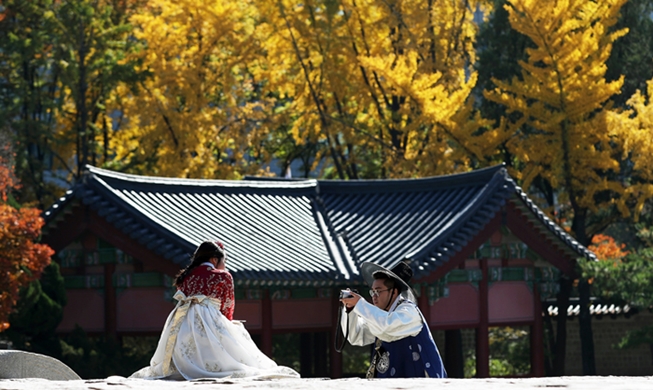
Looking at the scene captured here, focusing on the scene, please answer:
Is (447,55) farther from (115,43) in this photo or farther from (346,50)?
(115,43)

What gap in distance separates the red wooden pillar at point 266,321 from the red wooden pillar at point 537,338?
461 centimetres

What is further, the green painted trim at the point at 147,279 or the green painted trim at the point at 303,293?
the green painted trim at the point at 303,293

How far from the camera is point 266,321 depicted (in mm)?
19281

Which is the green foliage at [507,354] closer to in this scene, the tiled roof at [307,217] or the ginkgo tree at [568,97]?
the ginkgo tree at [568,97]

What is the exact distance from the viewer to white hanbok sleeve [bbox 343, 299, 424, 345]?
833 cm

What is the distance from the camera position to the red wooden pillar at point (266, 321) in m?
19.3

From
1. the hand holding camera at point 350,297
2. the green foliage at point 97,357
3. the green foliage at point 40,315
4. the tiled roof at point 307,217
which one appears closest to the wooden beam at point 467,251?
the tiled roof at point 307,217

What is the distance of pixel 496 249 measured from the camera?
20656 mm

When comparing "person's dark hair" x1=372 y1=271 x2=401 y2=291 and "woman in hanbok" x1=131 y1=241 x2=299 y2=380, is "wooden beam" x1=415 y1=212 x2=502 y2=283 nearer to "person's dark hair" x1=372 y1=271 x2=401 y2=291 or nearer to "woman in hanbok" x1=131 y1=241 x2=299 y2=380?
→ "woman in hanbok" x1=131 y1=241 x2=299 y2=380

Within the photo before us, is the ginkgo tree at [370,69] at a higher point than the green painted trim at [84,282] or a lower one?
higher

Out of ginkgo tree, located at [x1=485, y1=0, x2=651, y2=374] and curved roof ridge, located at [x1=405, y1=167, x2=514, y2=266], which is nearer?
curved roof ridge, located at [x1=405, y1=167, x2=514, y2=266]

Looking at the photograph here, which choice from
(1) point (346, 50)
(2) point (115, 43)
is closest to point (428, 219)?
(1) point (346, 50)

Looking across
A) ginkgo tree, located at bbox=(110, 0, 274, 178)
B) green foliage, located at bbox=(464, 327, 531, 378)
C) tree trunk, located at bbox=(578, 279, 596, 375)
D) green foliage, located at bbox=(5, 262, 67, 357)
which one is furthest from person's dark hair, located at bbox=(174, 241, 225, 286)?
green foliage, located at bbox=(464, 327, 531, 378)

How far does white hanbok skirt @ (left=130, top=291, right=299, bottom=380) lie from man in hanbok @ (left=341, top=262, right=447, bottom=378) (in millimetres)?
695
